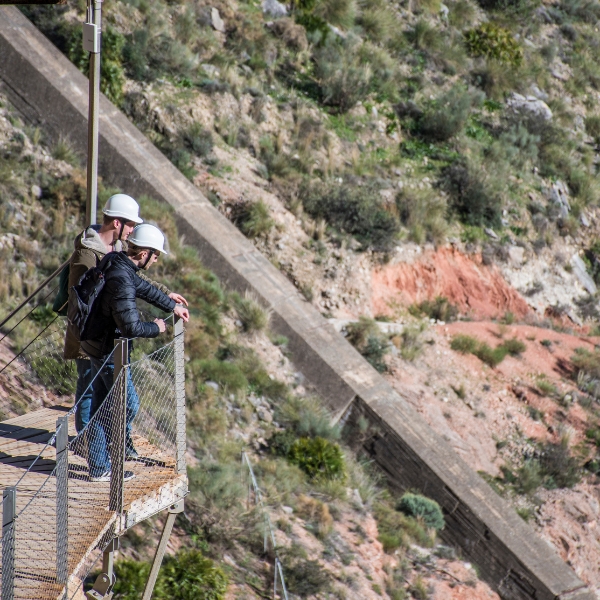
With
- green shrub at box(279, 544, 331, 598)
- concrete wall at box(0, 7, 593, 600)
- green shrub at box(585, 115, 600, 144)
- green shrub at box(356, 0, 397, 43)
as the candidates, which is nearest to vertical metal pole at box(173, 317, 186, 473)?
green shrub at box(279, 544, 331, 598)

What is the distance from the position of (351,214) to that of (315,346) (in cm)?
377

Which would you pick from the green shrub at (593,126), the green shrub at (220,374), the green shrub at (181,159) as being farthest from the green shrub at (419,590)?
the green shrub at (593,126)

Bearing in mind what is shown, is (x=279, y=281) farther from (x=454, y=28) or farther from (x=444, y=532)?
(x=454, y=28)

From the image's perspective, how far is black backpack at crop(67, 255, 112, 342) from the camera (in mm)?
4902

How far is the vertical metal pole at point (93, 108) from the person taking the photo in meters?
5.74

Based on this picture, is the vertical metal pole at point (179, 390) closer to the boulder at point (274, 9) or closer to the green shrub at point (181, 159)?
the green shrub at point (181, 159)

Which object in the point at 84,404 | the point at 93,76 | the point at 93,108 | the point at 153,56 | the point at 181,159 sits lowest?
the point at 181,159

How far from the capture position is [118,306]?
4797 millimetres

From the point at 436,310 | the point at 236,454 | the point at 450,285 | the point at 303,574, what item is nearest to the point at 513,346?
the point at 436,310

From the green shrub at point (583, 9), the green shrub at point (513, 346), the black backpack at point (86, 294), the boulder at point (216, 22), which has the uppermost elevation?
the green shrub at point (583, 9)

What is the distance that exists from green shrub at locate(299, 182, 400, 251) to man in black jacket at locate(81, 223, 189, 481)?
9.48 meters

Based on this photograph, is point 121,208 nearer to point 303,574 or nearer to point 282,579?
point 282,579

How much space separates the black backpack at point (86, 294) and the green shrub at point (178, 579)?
3.15m

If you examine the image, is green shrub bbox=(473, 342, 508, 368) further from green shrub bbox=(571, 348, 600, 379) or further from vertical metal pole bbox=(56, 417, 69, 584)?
vertical metal pole bbox=(56, 417, 69, 584)
